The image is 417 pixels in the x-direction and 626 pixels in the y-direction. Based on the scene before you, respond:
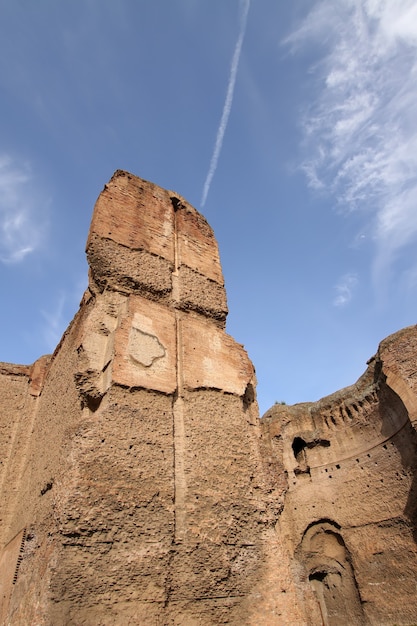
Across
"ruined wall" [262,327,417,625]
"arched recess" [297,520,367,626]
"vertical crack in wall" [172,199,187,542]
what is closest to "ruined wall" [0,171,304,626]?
"vertical crack in wall" [172,199,187,542]

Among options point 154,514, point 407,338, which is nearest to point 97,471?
point 154,514

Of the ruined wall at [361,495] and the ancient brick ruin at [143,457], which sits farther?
the ruined wall at [361,495]

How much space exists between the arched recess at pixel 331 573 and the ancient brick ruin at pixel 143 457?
10.9 m

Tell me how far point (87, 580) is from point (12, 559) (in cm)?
191

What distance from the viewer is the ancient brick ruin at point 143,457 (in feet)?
9.46

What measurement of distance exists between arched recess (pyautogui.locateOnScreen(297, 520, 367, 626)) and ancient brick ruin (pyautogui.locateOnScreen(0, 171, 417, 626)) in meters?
10.9

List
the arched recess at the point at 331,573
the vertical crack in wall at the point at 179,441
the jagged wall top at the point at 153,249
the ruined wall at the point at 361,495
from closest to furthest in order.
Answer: the vertical crack in wall at the point at 179,441, the jagged wall top at the point at 153,249, the ruined wall at the point at 361,495, the arched recess at the point at 331,573

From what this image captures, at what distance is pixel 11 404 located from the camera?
6.49 m

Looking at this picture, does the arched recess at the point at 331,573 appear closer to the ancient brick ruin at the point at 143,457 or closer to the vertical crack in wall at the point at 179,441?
the ancient brick ruin at the point at 143,457

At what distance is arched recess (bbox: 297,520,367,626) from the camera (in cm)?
1290

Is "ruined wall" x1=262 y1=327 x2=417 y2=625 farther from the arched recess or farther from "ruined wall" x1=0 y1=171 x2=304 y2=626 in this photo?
"ruined wall" x1=0 y1=171 x2=304 y2=626

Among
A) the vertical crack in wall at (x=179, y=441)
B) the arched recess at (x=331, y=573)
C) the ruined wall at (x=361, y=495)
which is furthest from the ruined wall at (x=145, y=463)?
the arched recess at (x=331, y=573)

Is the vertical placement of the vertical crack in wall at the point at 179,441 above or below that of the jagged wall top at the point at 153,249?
below

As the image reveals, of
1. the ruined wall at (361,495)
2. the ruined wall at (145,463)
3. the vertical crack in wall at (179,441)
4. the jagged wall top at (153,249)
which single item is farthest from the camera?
the ruined wall at (361,495)
